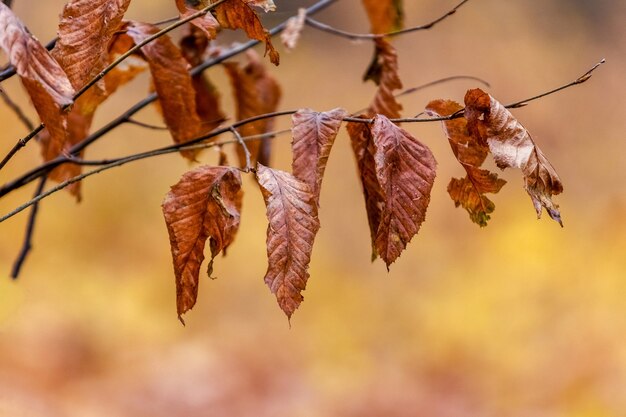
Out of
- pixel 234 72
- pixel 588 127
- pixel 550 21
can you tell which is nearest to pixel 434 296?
pixel 588 127

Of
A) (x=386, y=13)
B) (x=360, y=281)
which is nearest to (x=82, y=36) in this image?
(x=386, y=13)

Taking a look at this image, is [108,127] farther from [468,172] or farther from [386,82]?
[468,172]

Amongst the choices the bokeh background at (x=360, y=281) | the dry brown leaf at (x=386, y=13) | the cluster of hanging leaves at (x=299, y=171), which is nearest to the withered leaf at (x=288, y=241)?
the cluster of hanging leaves at (x=299, y=171)

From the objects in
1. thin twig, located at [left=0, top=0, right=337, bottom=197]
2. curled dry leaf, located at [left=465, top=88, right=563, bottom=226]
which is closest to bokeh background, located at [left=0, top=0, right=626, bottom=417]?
thin twig, located at [left=0, top=0, right=337, bottom=197]

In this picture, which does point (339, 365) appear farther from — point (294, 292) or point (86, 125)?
point (294, 292)

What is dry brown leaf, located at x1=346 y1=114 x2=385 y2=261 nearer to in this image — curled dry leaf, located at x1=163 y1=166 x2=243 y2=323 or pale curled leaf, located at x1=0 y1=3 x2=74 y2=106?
curled dry leaf, located at x1=163 y1=166 x2=243 y2=323

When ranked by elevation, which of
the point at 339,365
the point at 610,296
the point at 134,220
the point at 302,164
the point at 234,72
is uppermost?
the point at 302,164
